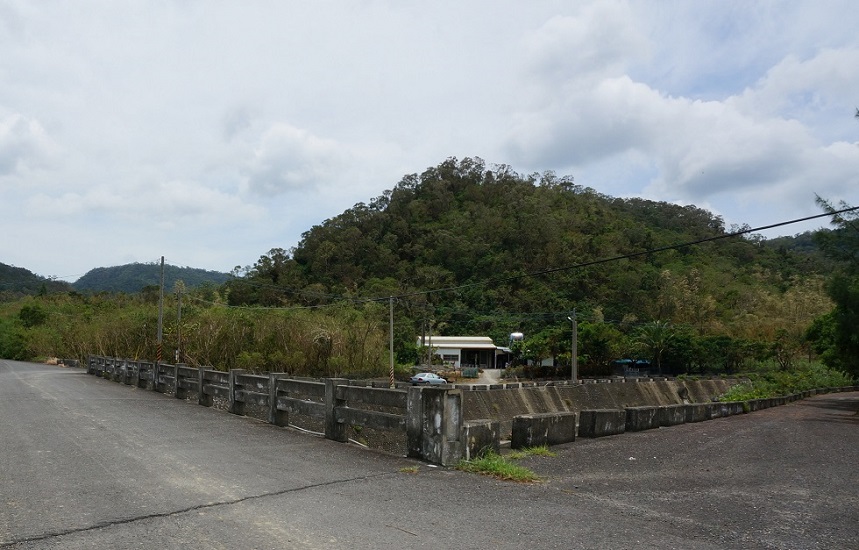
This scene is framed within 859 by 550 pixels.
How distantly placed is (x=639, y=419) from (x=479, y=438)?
684 centimetres

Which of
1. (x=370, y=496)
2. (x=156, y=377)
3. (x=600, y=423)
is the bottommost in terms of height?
(x=600, y=423)

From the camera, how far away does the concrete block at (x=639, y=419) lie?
1351cm

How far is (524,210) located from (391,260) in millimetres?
22443

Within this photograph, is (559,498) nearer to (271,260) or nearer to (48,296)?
(271,260)

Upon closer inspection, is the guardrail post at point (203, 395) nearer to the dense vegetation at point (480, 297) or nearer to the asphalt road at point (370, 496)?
the asphalt road at point (370, 496)

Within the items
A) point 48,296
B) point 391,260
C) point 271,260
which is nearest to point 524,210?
point 391,260

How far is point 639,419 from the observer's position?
13742 millimetres

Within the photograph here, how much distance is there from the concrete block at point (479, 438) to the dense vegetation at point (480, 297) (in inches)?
829

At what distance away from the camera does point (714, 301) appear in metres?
79.2

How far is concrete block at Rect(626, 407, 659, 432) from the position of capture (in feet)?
44.3

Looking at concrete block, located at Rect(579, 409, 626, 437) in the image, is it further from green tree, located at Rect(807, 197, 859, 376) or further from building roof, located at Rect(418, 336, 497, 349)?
building roof, located at Rect(418, 336, 497, 349)

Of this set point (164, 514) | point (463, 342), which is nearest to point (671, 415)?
point (164, 514)

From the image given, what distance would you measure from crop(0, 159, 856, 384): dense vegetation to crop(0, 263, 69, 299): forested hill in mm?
27700

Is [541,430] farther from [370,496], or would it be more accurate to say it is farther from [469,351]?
[469,351]
